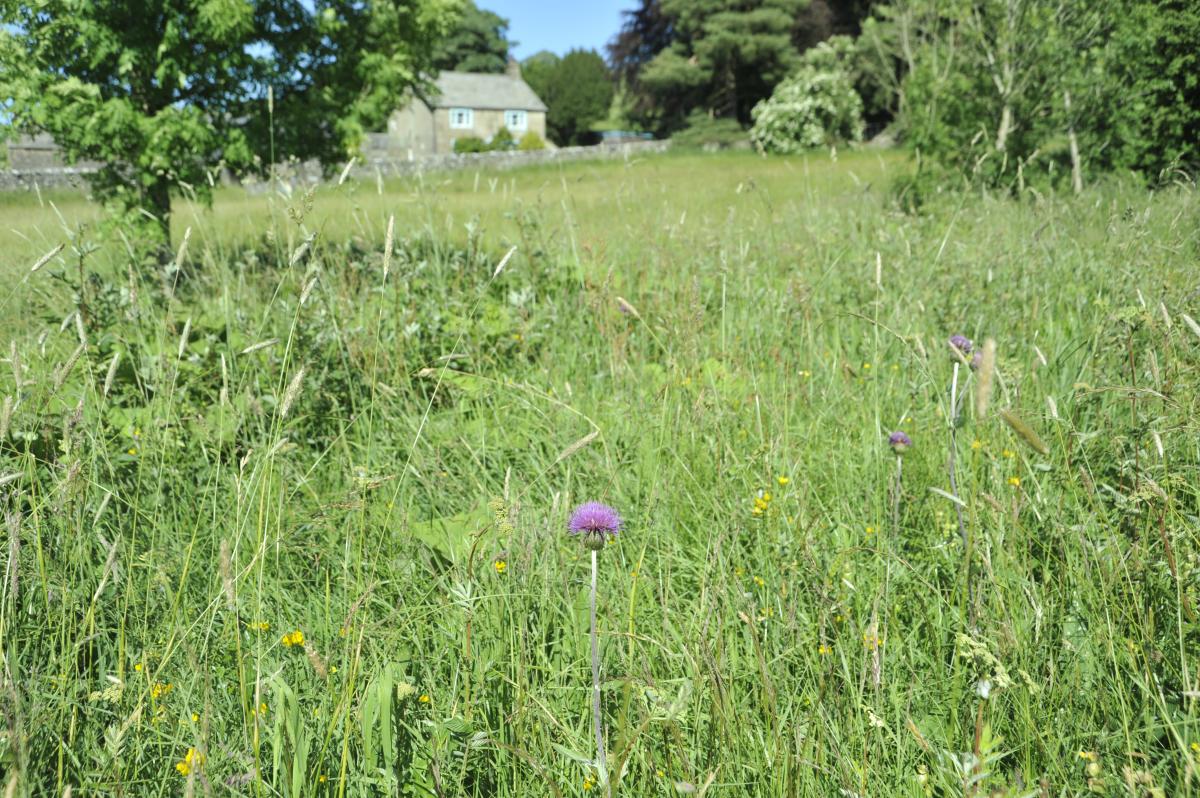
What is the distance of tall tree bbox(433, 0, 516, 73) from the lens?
62219mm

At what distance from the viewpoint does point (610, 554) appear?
194 centimetres

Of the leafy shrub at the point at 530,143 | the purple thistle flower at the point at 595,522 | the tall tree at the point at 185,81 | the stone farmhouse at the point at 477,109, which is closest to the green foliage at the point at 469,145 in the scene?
the leafy shrub at the point at 530,143

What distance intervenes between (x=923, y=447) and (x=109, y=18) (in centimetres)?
740

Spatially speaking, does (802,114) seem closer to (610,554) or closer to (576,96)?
(610,554)

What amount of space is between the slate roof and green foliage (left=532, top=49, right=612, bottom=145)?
3057mm

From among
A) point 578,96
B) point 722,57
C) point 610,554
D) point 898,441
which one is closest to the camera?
point 898,441

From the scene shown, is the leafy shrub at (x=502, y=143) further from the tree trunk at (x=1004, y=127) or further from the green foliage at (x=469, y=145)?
the tree trunk at (x=1004, y=127)

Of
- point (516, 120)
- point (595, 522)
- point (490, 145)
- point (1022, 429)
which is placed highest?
point (516, 120)

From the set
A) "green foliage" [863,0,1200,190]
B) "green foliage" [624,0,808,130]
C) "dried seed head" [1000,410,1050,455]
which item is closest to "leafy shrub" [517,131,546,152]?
"green foliage" [624,0,808,130]

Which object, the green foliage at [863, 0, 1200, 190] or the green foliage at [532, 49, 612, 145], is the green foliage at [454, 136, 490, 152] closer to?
the green foliage at [532, 49, 612, 145]

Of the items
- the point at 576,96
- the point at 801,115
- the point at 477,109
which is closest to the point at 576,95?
the point at 576,96

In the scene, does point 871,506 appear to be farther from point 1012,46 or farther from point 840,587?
point 1012,46

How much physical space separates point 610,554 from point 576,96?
5981cm

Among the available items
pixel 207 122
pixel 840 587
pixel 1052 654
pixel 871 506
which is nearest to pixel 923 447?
pixel 871 506
